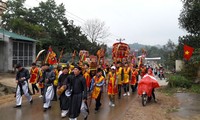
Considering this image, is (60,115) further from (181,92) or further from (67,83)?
(181,92)

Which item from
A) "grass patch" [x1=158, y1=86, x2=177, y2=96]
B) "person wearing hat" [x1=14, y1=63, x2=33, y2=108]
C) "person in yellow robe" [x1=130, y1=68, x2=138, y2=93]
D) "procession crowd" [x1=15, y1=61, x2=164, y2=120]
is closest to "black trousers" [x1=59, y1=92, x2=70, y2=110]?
"procession crowd" [x1=15, y1=61, x2=164, y2=120]

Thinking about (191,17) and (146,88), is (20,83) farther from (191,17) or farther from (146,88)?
(191,17)

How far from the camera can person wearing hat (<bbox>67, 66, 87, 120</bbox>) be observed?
8125 mm

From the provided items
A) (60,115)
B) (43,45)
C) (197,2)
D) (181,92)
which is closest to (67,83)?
(60,115)

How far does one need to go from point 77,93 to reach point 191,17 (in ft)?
65.7

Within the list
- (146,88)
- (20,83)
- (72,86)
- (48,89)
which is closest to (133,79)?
(146,88)

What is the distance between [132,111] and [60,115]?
8.97ft

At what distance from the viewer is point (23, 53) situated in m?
28.6

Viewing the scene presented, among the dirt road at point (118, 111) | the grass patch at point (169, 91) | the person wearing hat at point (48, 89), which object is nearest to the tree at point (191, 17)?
the grass patch at point (169, 91)

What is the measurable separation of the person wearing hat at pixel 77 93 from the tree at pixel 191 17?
18561 millimetres

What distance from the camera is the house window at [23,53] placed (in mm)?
27237

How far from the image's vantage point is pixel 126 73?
15.0m

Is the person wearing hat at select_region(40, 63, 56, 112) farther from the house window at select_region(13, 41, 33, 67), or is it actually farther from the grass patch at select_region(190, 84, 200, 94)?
the house window at select_region(13, 41, 33, 67)

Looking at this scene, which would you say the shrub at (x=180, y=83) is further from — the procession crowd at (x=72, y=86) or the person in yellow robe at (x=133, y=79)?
the procession crowd at (x=72, y=86)
